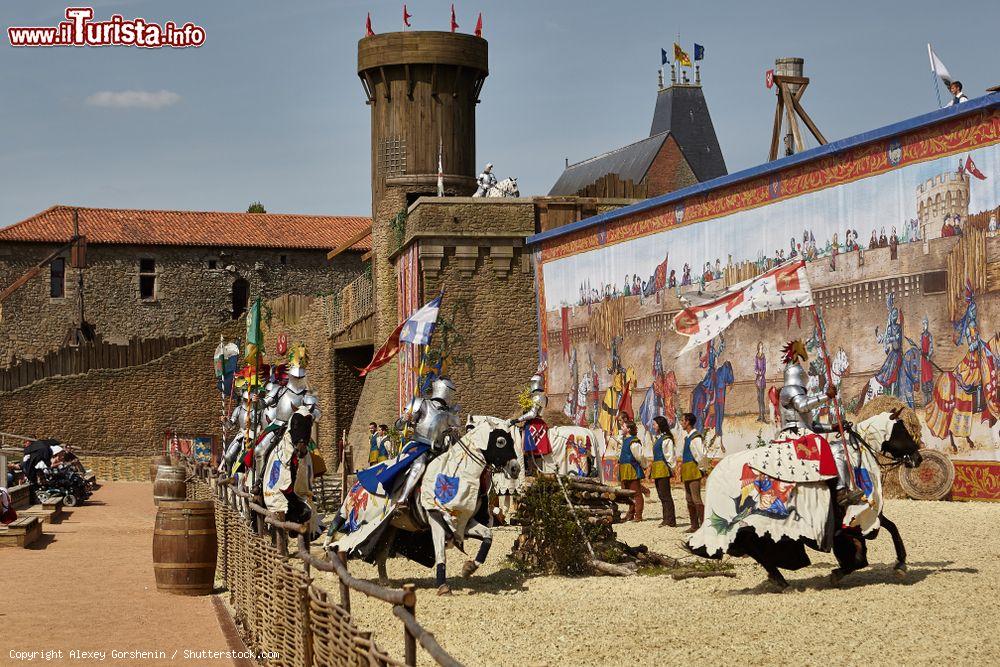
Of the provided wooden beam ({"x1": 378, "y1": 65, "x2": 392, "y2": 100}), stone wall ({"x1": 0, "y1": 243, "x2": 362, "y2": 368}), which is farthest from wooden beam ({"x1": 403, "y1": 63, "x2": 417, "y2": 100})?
stone wall ({"x1": 0, "y1": 243, "x2": 362, "y2": 368})

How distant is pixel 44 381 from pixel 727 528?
3799cm

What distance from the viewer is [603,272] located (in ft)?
85.8

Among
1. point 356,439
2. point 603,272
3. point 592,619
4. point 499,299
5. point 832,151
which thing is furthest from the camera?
point 356,439

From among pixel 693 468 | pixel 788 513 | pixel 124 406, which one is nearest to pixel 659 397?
pixel 693 468

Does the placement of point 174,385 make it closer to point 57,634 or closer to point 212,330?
point 212,330

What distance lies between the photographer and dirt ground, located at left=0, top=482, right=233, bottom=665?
10.2 m

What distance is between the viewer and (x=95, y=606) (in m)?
12.4

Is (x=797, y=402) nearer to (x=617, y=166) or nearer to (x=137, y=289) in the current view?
(x=617, y=166)

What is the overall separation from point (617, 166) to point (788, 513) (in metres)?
31.2

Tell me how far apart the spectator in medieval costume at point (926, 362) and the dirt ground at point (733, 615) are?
3919 mm

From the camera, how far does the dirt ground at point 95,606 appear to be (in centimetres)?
1023

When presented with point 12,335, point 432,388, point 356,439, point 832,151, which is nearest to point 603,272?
point 832,151

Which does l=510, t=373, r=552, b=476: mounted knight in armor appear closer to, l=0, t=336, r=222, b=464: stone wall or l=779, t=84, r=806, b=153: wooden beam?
l=779, t=84, r=806, b=153: wooden beam

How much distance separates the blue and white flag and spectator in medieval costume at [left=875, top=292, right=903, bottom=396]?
643 centimetres
